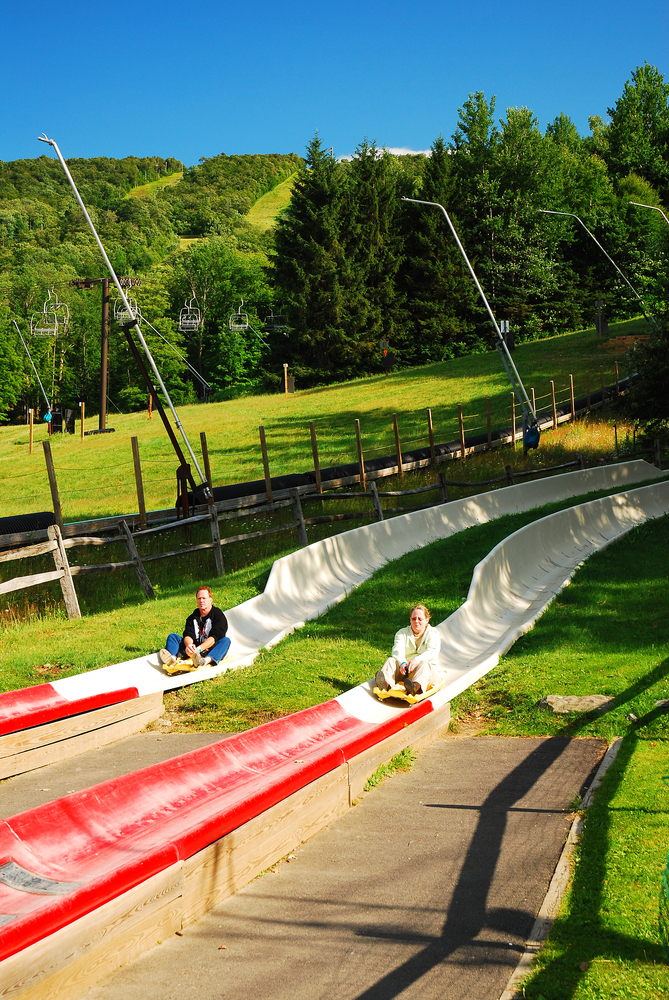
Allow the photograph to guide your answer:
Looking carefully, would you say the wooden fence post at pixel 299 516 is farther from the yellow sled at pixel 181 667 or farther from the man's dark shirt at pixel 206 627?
the yellow sled at pixel 181 667

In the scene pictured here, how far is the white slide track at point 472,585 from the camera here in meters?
10.1

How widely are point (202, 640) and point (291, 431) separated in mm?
31015

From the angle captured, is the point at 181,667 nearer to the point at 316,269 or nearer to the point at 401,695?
the point at 401,695

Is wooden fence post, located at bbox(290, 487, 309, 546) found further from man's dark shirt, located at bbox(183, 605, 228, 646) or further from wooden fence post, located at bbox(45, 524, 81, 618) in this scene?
man's dark shirt, located at bbox(183, 605, 228, 646)

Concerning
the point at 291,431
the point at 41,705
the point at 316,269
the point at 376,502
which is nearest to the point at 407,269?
the point at 316,269

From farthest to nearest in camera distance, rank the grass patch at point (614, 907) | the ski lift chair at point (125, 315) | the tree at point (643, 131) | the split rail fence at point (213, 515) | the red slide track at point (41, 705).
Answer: the tree at point (643, 131) < the ski lift chair at point (125, 315) < the split rail fence at point (213, 515) < the red slide track at point (41, 705) < the grass patch at point (614, 907)

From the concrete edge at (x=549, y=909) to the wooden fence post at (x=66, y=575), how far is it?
890 cm

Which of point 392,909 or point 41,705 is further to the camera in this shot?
point 41,705

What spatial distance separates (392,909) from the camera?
4898mm

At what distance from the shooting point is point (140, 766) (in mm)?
7812

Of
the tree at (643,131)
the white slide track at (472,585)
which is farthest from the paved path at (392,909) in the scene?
the tree at (643,131)

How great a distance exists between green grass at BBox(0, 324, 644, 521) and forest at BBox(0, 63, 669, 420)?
26.6ft

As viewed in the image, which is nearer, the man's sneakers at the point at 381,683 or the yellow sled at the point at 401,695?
the yellow sled at the point at 401,695

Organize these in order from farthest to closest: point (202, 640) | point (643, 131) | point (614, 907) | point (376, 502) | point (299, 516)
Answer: point (643, 131), point (376, 502), point (299, 516), point (202, 640), point (614, 907)
